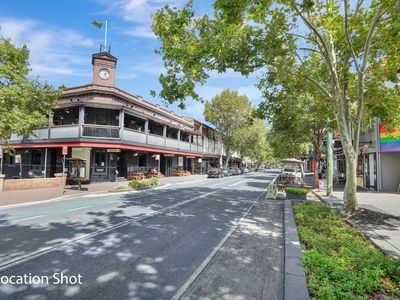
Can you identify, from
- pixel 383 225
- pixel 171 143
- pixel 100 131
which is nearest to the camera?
pixel 383 225

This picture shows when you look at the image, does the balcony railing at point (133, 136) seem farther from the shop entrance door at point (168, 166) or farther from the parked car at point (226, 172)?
the parked car at point (226, 172)

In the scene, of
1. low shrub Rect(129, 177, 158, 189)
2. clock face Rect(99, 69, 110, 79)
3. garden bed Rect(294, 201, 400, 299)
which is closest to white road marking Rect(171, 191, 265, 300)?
garden bed Rect(294, 201, 400, 299)

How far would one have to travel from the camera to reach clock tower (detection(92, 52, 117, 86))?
23828 mm

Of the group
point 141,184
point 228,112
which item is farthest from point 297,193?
point 228,112

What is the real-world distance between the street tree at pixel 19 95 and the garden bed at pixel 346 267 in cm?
1548

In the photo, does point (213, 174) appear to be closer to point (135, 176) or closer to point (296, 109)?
point (135, 176)

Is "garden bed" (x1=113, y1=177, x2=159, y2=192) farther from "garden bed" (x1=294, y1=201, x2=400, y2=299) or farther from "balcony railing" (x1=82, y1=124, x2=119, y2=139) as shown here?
"garden bed" (x1=294, y1=201, x2=400, y2=299)

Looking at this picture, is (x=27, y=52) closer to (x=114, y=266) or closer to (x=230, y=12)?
(x=230, y=12)

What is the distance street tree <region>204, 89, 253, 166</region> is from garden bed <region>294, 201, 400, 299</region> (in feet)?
127

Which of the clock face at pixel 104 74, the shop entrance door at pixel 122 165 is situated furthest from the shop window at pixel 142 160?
the clock face at pixel 104 74

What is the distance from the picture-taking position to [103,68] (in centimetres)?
2405

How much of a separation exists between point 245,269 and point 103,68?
24.5 metres

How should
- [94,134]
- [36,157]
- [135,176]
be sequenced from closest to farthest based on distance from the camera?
[94,134] → [135,176] → [36,157]

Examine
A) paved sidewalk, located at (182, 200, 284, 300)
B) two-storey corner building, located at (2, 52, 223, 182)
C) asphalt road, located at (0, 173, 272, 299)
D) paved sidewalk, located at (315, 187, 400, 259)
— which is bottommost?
paved sidewalk, located at (182, 200, 284, 300)
